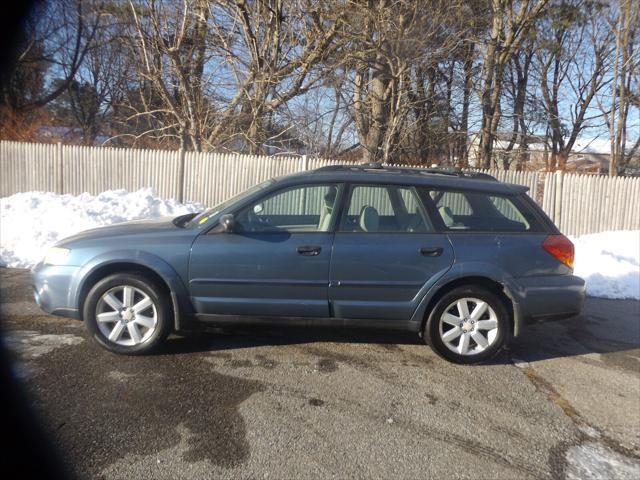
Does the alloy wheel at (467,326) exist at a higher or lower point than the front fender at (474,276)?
lower

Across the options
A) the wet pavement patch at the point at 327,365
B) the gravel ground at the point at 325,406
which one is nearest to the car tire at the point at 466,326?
the gravel ground at the point at 325,406

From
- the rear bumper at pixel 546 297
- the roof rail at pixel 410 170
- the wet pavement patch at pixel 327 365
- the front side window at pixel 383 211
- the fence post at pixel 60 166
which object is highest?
the fence post at pixel 60 166

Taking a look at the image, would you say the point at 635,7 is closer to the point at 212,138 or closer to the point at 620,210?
the point at 620,210

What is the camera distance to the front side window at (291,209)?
4.12m

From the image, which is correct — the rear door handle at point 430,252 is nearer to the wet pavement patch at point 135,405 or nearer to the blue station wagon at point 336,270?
the blue station wagon at point 336,270

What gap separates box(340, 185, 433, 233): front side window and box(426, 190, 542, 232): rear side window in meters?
0.17

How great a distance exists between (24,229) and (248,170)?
521cm

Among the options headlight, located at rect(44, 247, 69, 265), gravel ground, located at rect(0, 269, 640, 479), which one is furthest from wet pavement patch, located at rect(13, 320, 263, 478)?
headlight, located at rect(44, 247, 69, 265)

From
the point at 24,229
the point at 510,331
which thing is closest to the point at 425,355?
the point at 510,331

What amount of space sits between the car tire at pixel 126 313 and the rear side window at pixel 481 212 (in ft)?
8.28

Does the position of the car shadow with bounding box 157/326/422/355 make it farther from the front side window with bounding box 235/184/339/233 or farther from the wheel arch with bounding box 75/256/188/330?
the front side window with bounding box 235/184/339/233

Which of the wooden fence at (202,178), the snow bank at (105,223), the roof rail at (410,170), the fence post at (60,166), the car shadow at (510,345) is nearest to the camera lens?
the car shadow at (510,345)

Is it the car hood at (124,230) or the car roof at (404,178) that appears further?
the car roof at (404,178)

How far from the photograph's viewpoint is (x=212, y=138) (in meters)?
14.6
